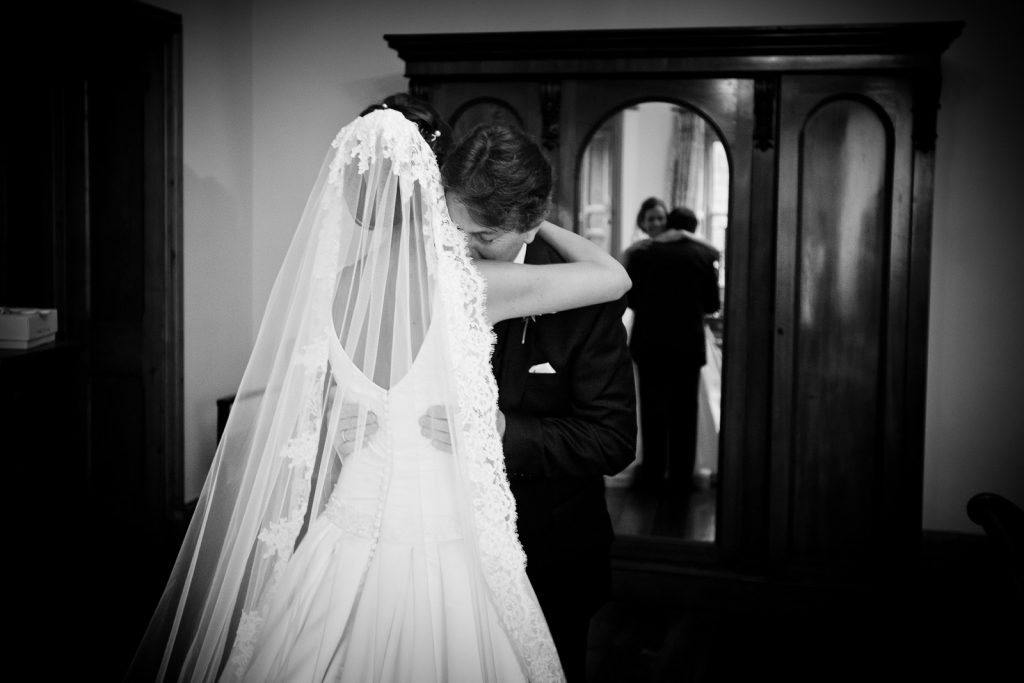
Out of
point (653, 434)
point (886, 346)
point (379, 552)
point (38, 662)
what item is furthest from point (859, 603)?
point (38, 662)

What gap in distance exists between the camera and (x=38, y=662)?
2.77 m

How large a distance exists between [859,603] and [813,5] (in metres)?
2.53

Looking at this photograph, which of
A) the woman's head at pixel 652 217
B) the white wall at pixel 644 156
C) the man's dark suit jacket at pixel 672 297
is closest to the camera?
the man's dark suit jacket at pixel 672 297

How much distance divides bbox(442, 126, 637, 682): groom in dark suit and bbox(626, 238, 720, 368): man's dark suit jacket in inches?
106

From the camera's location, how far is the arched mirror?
4.40 metres

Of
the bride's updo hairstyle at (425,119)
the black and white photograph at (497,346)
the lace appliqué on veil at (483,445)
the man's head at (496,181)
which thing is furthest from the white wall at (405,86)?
the lace appliqué on veil at (483,445)

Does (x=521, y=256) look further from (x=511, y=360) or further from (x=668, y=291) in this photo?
(x=668, y=291)

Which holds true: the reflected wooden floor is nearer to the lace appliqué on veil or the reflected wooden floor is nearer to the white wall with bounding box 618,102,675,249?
the white wall with bounding box 618,102,675,249

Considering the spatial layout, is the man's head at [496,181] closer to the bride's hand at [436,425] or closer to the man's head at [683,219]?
the bride's hand at [436,425]

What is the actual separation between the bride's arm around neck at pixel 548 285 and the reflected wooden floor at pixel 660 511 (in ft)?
8.12

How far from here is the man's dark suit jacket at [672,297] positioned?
439 centimetres

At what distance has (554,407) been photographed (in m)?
1.73

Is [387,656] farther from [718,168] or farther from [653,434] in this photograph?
[718,168]

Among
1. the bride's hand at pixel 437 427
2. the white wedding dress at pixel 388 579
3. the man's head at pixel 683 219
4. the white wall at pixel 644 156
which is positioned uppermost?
the white wall at pixel 644 156
